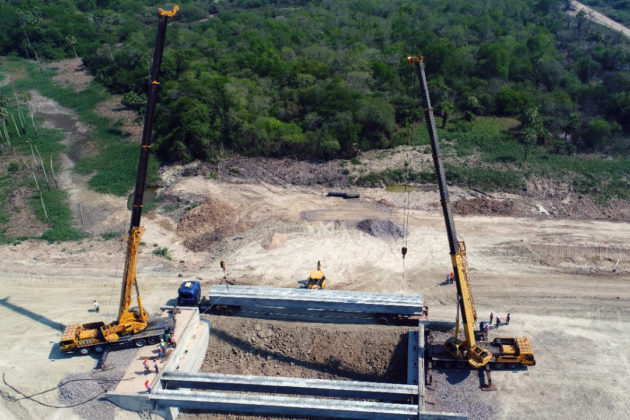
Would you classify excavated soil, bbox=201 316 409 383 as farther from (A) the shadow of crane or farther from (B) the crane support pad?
(A) the shadow of crane

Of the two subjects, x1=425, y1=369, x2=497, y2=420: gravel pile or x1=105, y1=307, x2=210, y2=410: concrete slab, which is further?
x1=105, y1=307, x2=210, y2=410: concrete slab

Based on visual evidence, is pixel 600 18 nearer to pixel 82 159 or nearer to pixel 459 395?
pixel 82 159

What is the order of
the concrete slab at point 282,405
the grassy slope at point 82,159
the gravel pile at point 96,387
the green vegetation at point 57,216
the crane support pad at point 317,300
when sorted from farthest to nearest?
the grassy slope at point 82,159, the green vegetation at point 57,216, the crane support pad at point 317,300, the gravel pile at point 96,387, the concrete slab at point 282,405

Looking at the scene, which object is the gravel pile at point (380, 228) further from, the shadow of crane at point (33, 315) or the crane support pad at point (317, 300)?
the shadow of crane at point (33, 315)

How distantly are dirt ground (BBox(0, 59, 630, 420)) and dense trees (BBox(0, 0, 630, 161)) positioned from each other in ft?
22.8

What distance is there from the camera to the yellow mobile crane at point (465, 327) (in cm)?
2503

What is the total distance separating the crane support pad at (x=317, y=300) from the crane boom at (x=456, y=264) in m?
4.26

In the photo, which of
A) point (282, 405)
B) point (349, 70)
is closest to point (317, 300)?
point (282, 405)

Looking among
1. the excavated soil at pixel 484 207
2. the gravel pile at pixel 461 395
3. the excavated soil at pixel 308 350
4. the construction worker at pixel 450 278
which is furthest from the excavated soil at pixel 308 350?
the excavated soil at pixel 484 207

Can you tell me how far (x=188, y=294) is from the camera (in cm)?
3338

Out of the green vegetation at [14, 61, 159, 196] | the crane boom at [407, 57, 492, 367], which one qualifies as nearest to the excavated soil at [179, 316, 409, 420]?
the crane boom at [407, 57, 492, 367]

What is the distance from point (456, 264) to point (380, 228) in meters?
16.1

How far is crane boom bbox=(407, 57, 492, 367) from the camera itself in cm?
2400

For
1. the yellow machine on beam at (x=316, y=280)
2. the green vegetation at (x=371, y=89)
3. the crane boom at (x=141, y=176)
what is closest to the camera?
the crane boom at (x=141, y=176)
